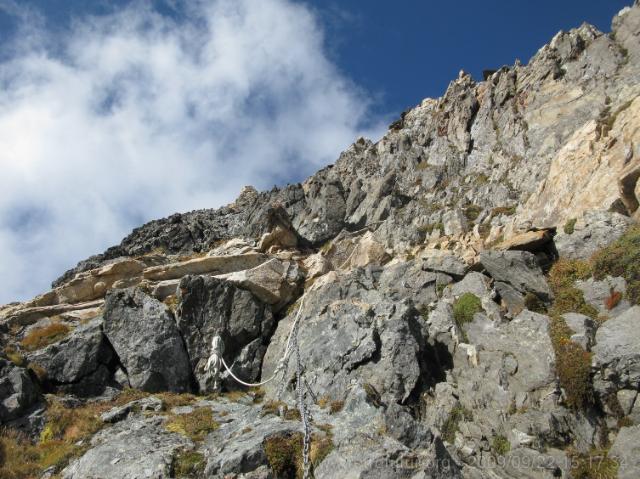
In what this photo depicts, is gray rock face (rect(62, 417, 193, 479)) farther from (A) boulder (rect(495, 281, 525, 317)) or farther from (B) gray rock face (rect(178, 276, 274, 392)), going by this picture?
(A) boulder (rect(495, 281, 525, 317))

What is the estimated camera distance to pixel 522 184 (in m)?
37.3

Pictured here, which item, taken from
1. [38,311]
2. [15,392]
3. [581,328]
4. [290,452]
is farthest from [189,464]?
[38,311]

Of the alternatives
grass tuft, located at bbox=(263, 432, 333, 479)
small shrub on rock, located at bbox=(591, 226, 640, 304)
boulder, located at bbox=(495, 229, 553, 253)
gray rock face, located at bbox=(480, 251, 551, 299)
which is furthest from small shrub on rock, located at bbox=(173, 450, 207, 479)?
boulder, located at bbox=(495, 229, 553, 253)

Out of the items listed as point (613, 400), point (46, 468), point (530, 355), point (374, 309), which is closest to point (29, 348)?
point (46, 468)

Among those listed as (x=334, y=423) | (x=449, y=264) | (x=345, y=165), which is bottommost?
(x=334, y=423)

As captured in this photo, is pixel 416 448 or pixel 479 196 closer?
pixel 416 448

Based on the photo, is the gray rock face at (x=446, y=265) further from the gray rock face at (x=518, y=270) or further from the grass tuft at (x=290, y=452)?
the grass tuft at (x=290, y=452)

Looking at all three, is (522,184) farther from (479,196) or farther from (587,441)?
(587,441)

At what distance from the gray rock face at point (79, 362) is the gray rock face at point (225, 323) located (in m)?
3.60

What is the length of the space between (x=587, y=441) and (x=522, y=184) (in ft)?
92.8

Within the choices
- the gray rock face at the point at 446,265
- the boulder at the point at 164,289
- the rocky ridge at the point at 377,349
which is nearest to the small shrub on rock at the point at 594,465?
the rocky ridge at the point at 377,349

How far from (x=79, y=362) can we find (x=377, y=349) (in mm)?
13456

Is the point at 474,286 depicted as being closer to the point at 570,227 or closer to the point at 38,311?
the point at 570,227

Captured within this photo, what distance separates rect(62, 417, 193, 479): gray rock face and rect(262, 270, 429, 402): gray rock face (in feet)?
17.4
